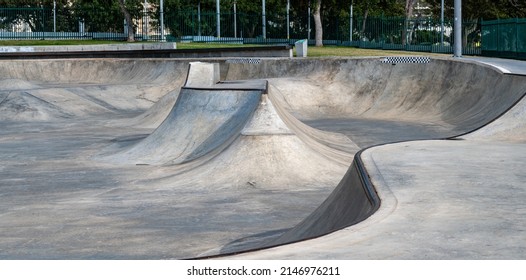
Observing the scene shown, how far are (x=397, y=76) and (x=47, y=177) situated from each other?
16.0 metres

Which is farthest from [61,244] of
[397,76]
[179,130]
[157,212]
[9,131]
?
[397,76]

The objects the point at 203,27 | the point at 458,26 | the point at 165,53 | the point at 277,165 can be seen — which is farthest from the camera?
the point at 203,27

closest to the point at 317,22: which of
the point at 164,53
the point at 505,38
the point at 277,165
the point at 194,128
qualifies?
the point at 164,53

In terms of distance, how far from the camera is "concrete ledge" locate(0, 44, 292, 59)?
3981cm

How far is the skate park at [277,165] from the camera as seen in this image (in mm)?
7957

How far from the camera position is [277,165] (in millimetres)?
16688

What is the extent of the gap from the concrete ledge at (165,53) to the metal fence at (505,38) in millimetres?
7945

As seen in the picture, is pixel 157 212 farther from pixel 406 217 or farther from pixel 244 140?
pixel 406 217

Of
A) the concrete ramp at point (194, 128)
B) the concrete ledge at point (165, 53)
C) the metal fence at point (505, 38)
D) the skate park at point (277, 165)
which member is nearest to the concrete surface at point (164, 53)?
the concrete ledge at point (165, 53)

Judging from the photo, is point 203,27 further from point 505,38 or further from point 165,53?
point 505,38

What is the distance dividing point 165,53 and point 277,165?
2548 centimetres

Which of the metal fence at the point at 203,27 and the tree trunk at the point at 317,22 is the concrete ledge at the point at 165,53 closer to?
the metal fence at the point at 203,27

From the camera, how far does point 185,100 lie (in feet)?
70.1
